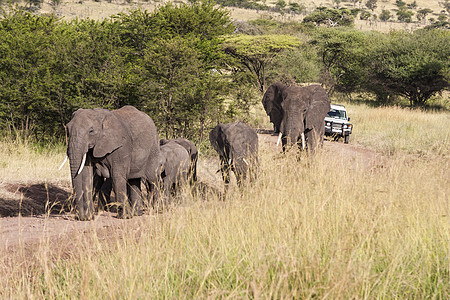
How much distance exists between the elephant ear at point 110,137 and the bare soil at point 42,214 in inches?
35.8

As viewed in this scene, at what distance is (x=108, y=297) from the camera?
3.33 meters

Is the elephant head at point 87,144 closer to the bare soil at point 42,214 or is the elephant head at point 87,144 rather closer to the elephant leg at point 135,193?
the bare soil at point 42,214

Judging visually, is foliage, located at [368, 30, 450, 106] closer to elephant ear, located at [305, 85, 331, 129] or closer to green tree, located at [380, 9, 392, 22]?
elephant ear, located at [305, 85, 331, 129]

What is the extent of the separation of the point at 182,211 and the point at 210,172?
7.47 metres

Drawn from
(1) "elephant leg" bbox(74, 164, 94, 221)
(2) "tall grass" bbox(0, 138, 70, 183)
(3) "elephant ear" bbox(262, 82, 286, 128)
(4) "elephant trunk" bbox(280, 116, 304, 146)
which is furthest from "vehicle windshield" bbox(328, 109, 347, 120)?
(1) "elephant leg" bbox(74, 164, 94, 221)

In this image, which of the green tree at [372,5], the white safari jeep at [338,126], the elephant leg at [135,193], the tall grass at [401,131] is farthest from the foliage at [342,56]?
the green tree at [372,5]

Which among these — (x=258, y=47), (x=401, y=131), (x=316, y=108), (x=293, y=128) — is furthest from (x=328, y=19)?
(x=293, y=128)

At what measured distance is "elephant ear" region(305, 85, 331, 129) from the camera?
10578 mm

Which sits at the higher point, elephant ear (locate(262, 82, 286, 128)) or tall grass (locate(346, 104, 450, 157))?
elephant ear (locate(262, 82, 286, 128))

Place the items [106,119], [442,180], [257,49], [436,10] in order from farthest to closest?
[436,10] < [257,49] < [106,119] < [442,180]

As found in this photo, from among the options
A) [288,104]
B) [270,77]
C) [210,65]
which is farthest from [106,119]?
[270,77]

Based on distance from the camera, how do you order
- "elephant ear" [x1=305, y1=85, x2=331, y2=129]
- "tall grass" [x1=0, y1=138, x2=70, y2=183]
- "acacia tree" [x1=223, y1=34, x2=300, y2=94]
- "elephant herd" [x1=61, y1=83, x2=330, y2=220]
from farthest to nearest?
1. "acacia tree" [x1=223, y1=34, x2=300, y2=94]
2. "elephant ear" [x1=305, y1=85, x2=331, y2=129]
3. "tall grass" [x1=0, y1=138, x2=70, y2=183]
4. "elephant herd" [x1=61, y1=83, x2=330, y2=220]

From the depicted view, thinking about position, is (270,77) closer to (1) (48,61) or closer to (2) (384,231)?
(1) (48,61)

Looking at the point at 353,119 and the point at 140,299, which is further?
the point at 353,119
